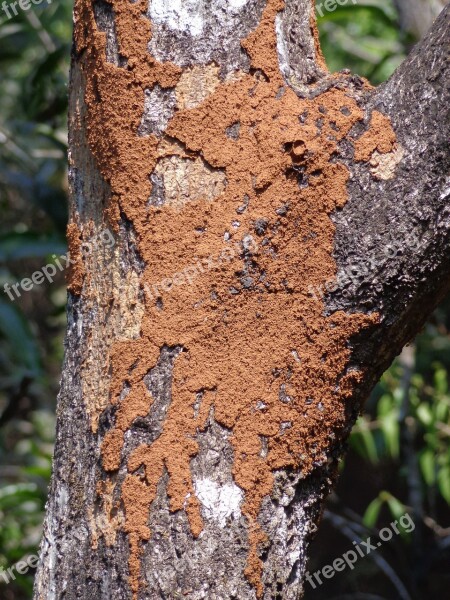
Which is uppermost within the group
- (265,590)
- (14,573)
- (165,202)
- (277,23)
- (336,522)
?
(277,23)

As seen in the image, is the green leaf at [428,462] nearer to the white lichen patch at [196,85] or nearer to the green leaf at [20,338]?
the green leaf at [20,338]

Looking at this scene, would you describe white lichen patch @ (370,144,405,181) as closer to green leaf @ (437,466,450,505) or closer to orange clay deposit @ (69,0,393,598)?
orange clay deposit @ (69,0,393,598)

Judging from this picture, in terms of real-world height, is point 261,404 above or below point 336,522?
above

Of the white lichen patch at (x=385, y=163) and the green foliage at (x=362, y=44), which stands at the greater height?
the green foliage at (x=362, y=44)

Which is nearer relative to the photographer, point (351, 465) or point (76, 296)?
point (76, 296)

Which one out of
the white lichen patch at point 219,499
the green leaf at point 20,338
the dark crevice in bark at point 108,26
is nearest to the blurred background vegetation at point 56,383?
the green leaf at point 20,338

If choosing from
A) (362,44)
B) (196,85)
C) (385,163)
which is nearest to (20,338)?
(196,85)

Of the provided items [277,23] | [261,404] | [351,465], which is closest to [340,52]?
[351,465]

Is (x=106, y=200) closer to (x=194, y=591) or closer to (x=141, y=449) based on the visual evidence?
(x=141, y=449)
